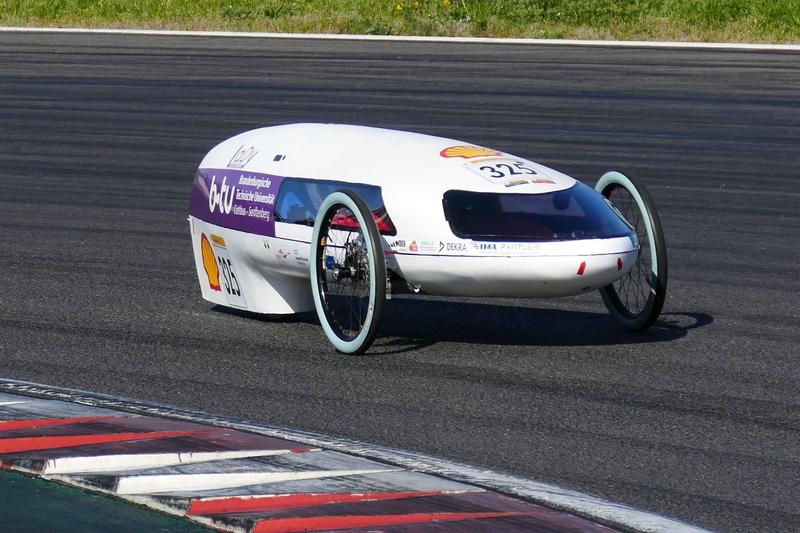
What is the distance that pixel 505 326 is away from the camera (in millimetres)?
9789

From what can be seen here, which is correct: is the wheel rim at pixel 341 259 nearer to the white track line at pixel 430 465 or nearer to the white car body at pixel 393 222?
the white car body at pixel 393 222

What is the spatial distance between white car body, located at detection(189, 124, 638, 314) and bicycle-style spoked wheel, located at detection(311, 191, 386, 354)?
17 cm

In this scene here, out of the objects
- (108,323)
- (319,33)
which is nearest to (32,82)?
(319,33)

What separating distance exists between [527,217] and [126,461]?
3.27 metres

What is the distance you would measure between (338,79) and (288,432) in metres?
19.5

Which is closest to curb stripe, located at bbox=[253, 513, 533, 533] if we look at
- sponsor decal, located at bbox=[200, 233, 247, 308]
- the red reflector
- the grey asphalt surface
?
the grey asphalt surface

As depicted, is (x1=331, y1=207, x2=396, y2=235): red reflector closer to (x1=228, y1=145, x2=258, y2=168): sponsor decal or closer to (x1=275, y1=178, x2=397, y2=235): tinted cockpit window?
(x1=275, y1=178, x2=397, y2=235): tinted cockpit window

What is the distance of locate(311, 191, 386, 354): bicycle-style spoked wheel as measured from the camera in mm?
8516

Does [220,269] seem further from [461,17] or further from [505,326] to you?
[461,17]

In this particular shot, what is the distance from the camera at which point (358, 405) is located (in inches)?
308

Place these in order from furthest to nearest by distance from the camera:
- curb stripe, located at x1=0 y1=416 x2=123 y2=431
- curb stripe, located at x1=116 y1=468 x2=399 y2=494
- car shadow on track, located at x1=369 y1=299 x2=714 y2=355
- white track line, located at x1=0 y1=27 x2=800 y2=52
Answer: white track line, located at x1=0 y1=27 x2=800 y2=52, car shadow on track, located at x1=369 y1=299 x2=714 y2=355, curb stripe, located at x1=0 y1=416 x2=123 y2=431, curb stripe, located at x1=116 y1=468 x2=399 y2=494

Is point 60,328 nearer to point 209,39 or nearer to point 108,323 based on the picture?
point 108,323

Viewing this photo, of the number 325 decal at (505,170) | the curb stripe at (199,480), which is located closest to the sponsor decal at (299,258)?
the number 325 decal at (505,170)

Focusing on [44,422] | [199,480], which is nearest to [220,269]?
[44,422]
